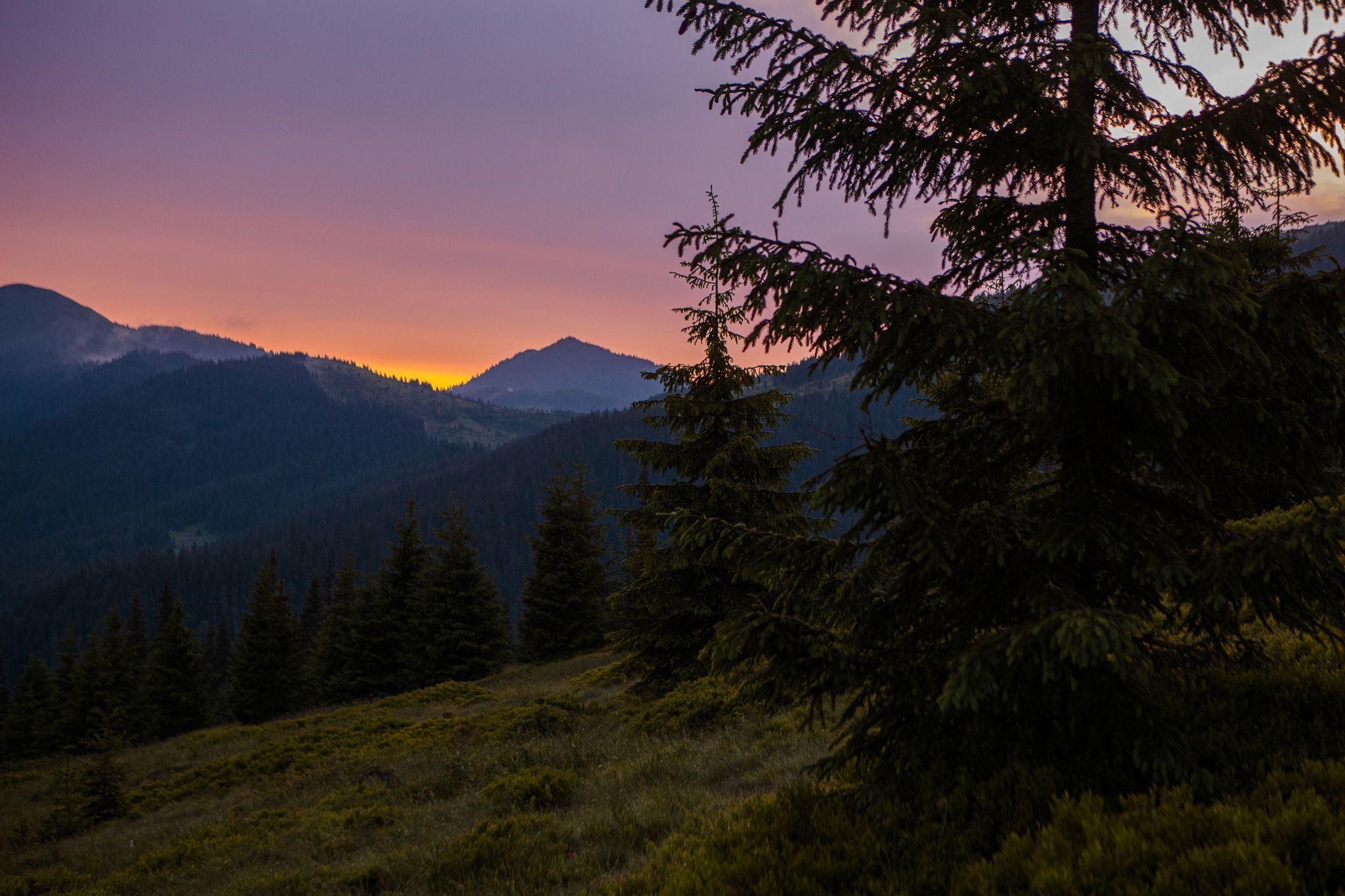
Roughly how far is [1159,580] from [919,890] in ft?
7.86

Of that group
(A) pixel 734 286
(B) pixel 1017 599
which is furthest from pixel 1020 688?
(A) pixel 734 286

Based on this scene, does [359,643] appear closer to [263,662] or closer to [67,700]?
[263,662]

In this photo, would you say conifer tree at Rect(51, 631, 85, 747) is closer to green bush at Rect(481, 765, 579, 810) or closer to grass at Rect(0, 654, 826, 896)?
grass at Rect(0, 654, 826, 896)

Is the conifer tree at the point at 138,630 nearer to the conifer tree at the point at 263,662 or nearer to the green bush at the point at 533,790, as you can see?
the conifer tree at the point at 263,662

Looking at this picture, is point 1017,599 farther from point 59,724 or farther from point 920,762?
point 59,724

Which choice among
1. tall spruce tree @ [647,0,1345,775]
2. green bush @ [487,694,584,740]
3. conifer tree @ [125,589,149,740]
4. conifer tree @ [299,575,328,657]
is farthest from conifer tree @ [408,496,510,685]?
tall spruce tree @ [647,0,1345,775]

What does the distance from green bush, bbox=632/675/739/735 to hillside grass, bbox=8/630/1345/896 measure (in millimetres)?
54

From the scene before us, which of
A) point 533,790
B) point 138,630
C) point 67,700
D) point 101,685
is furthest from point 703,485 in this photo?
point 138,630

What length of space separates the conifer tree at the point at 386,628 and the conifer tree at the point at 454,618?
1207 mm

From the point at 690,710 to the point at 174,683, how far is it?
1956 inches

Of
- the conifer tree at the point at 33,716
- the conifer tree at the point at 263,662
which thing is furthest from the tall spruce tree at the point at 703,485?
the conifer tree at the point at 33,716

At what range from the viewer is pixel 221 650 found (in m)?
74.3

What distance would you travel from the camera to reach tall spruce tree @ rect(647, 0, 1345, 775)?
3857 millimetres

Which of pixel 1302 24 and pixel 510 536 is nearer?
pixel 1302 24
